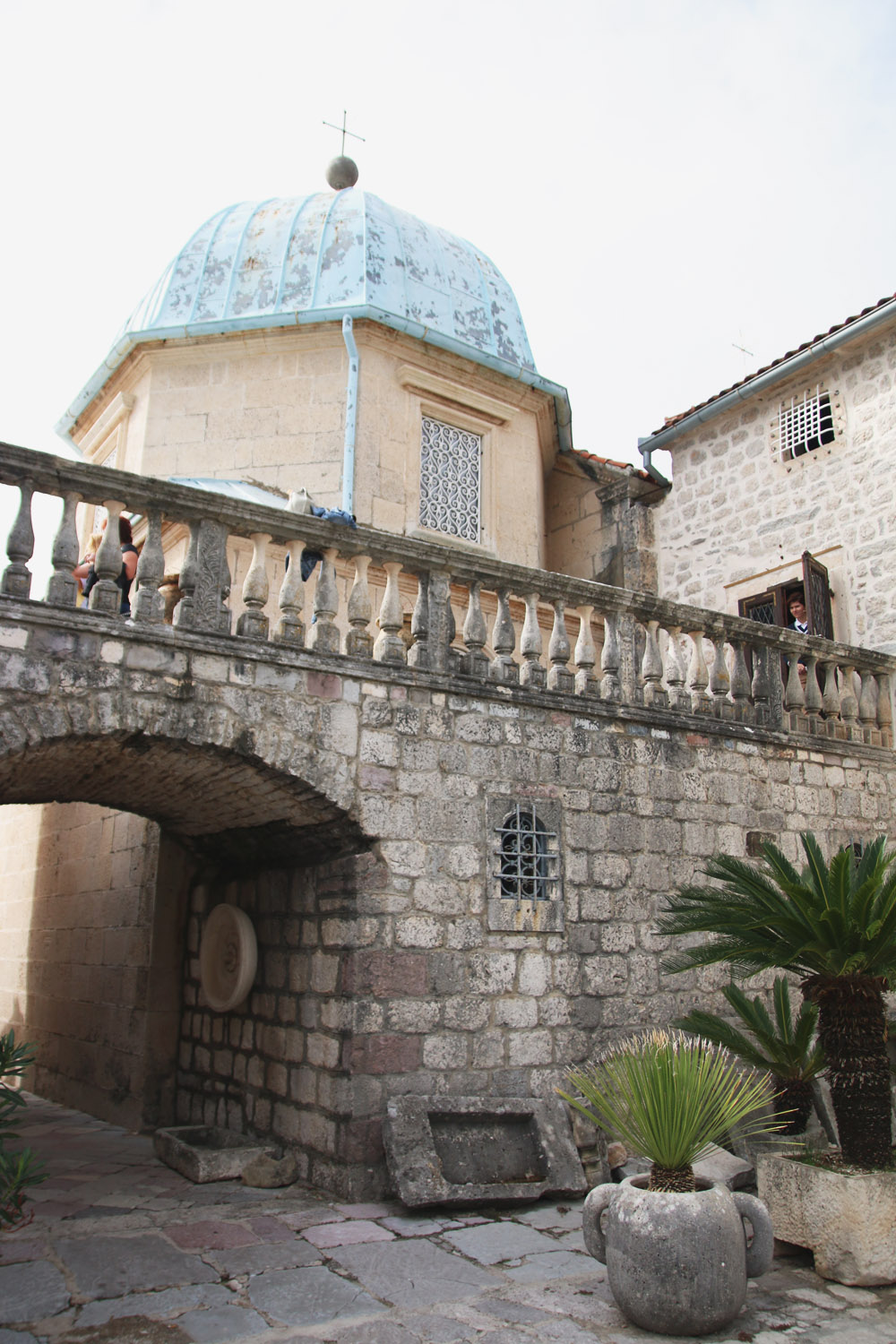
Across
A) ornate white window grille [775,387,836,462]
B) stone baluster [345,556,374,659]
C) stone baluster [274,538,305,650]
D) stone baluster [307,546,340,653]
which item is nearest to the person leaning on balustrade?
stone baluster [274,538,305,650]

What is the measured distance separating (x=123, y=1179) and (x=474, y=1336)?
3140mm

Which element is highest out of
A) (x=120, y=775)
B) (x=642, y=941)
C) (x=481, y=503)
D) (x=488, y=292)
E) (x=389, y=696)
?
(x=488, y=292)

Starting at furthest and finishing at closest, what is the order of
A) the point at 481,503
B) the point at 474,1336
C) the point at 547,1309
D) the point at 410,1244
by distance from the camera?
the point at 481,503
the point at 410,1244
the point at 547,1309
the point at 474,1336

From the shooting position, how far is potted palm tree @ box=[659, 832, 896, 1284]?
411 centimetres

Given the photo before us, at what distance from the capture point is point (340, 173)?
11.8 m

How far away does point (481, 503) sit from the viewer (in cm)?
1025

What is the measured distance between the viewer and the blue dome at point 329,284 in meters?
9.65

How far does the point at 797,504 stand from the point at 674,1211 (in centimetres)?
747

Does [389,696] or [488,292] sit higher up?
[488,292]

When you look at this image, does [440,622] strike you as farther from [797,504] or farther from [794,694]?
[797,504]

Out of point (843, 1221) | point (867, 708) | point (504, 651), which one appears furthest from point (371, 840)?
point (867, 708)

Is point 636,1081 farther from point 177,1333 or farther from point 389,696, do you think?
point 389,696

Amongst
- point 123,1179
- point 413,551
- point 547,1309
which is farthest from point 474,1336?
point 413,551

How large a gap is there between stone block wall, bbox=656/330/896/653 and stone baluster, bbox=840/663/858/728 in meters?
0.64
